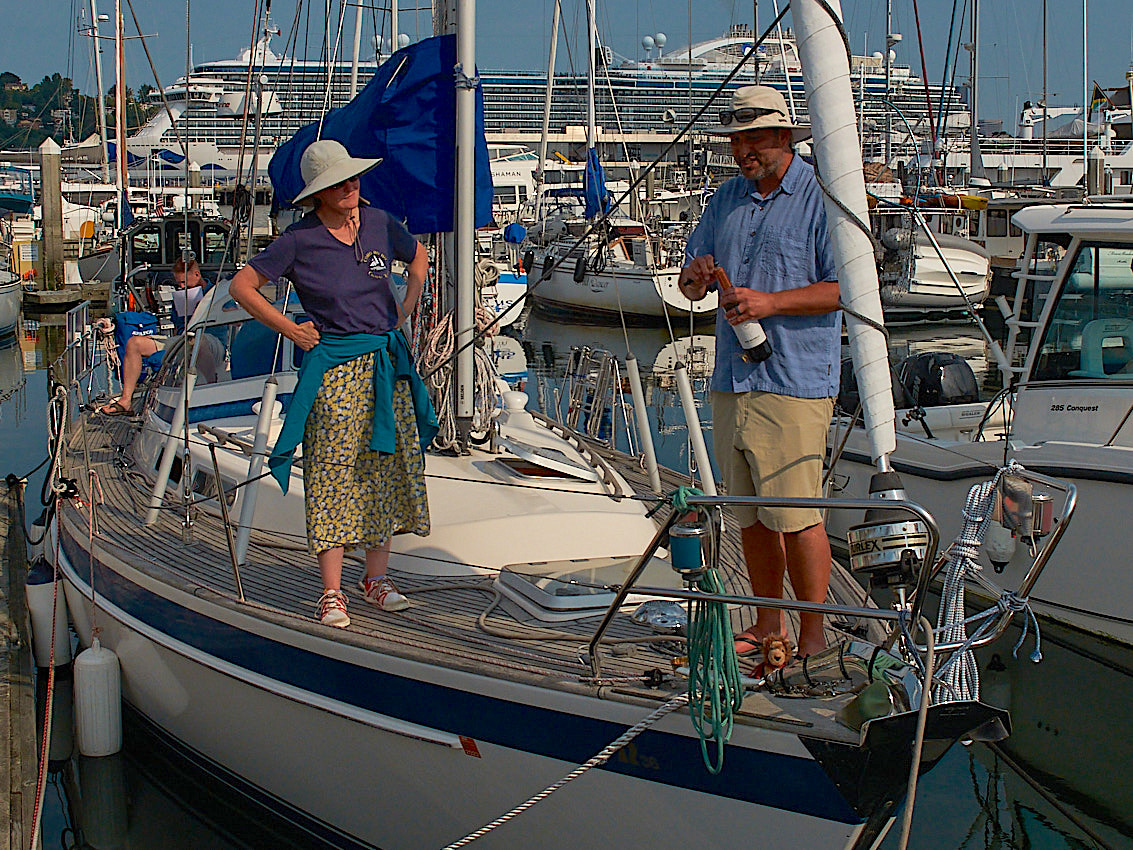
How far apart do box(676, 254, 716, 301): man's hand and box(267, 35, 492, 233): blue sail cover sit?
193 cm

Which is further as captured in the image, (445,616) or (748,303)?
(445,616)

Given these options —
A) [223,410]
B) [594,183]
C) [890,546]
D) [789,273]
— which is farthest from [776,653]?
[594,183]

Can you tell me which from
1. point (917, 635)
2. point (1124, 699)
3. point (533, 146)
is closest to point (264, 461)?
point (917, 635)

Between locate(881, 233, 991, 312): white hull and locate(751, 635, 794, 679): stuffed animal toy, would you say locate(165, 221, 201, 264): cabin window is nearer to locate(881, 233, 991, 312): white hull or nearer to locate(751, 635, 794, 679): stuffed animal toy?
locate(881, 233, 991, 312): white hull

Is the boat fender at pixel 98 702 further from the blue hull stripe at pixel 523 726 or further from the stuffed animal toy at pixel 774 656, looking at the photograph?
the stuffed animal toy at pixel 774 656

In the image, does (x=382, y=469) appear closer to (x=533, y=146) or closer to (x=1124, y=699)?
(x=1124, y=699)

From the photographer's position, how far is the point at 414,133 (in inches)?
216

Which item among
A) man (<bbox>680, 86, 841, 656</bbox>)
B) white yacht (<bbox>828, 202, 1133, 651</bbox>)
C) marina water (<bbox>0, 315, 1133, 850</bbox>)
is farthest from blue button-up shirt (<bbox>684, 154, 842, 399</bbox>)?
white yacht (<bbox>828, 202, 1133, 651</bbox>)

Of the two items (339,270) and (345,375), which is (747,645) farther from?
(339,270)

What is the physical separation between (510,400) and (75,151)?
5629 cm

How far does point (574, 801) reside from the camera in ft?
12.4

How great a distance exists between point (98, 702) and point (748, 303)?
378 centimetres

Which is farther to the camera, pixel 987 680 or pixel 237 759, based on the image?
pixel 987 680

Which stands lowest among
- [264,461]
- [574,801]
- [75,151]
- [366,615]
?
[574,801]
